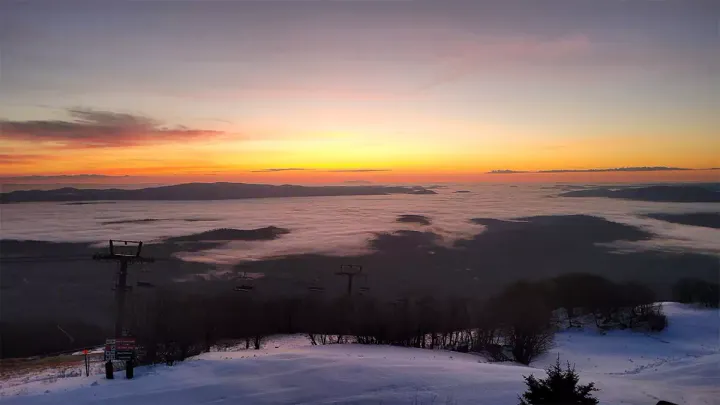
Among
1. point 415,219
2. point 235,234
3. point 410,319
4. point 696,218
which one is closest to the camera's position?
point 410,319

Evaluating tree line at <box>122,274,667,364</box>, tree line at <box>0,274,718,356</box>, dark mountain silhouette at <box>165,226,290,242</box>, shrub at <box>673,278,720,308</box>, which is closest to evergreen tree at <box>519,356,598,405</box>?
tree line at <box>122,274,667,364</box>

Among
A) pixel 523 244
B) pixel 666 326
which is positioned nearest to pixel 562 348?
pixel 666 326

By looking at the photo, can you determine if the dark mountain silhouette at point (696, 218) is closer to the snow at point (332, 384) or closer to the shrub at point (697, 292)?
the shrub at point (697, 292)

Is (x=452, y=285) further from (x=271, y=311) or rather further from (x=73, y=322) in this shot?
(x=73, y=322)

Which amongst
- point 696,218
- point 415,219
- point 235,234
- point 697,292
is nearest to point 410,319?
point 697,292

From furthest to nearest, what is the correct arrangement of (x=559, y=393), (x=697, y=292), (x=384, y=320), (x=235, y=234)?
(x=235, y=234) → (x=697, y=292) → (x=384, y=320) → (x=559, y=393)

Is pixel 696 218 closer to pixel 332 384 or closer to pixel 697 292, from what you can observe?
pixel 697 292

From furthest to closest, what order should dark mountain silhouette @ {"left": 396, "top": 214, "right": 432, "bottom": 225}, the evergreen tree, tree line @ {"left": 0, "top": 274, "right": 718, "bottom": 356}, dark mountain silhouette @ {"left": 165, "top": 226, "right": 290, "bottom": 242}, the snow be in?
dark mountain silhouette @ {"left": 396, "top": 214, "right": 432, "bottom": 225}, dark mountain silhouette @ {"left": 165, "top": 226, "right": 290, "bottom": 242}, tree line @ {"left": 0, "top": 274, "right": 718, "bottom": 356}, the snow, the evergreen tree

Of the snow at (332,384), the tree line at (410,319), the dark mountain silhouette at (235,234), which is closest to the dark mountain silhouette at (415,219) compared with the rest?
the dark mountain silhouette at (235,234)

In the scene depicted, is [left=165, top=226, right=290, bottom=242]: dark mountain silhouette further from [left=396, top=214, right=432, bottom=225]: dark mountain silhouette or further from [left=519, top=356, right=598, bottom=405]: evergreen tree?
[left=519, top=356, right=598, bottom=405]: evergreen tree

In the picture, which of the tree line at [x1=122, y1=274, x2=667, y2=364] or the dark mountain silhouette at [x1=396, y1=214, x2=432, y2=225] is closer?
the tree line at [x1=122, y1=274, x2=667, y2=364]

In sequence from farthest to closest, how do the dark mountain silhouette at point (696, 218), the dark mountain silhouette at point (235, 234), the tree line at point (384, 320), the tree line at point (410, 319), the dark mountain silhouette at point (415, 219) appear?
the dark mountain silhouette at point (415, 219) < the dark mountain silhouette at point (696, 218) < the dark mountain silhouette at point (235, 234) < the tree line at point (384, 320) < the tree line at point (410, 319)
